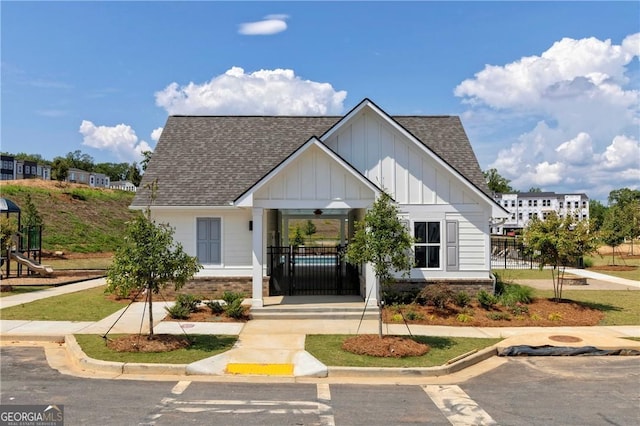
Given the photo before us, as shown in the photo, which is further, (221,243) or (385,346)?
(221,243)

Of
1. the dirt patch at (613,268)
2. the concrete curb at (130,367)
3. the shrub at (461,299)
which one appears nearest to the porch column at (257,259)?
the concrete curb at (130,367)

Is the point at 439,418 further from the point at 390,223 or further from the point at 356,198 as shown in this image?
the point at 356,198

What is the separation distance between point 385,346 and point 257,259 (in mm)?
5551

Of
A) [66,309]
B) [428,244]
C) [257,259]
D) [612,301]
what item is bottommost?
[612,301]

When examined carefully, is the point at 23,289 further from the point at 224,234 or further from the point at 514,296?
the point at 514,296

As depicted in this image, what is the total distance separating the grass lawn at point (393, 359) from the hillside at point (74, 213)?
34380mm

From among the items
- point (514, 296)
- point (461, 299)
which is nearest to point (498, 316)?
point (461, 299)

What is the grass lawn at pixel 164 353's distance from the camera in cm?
971

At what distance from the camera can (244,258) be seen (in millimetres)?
17344

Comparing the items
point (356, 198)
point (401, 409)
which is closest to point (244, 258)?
point (356, 198)

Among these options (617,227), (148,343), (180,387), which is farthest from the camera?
(617,227)

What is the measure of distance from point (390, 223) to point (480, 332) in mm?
4385

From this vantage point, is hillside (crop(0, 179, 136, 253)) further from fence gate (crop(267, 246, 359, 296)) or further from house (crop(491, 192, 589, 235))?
house (crop(491, 192, 589, 235))

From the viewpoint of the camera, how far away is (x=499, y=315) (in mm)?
14203
